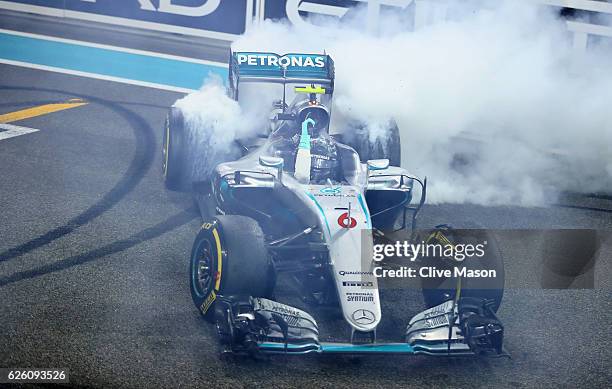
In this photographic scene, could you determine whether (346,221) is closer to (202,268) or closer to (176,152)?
(202,268)

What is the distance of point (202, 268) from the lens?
7598 millimetres

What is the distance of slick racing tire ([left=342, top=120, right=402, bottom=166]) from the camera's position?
10.1 metres

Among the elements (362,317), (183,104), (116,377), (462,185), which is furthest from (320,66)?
(116,377)

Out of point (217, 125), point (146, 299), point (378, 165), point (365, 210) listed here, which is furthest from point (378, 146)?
point (146, 299)

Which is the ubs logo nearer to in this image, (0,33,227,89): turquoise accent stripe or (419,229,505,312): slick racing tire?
(419,229,505,312): slick racing tire

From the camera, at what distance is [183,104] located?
1038 centimetres

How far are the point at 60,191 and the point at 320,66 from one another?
309cm

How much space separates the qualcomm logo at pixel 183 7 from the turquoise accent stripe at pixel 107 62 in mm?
1165

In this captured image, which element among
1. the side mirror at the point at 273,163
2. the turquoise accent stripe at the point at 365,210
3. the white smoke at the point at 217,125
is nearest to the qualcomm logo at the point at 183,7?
the white smoke at the point at 217,125

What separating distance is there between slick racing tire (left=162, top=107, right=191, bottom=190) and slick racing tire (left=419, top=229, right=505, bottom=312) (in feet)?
11.1

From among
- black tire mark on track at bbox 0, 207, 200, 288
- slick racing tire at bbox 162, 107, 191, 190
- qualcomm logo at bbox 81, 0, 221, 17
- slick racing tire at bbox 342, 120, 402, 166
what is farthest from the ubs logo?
qualcomm logo at bbox 81, 0, 221, 17

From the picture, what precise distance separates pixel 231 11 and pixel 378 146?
8002 mm

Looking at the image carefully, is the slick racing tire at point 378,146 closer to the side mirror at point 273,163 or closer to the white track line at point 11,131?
the side mirror at point 273,163

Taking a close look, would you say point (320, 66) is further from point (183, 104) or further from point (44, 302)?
point (44, 302)
